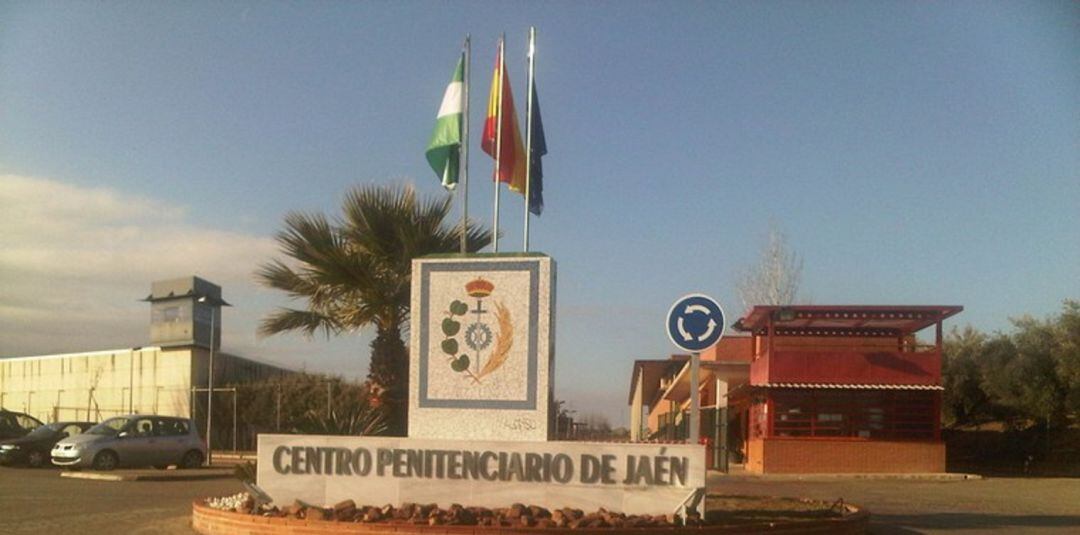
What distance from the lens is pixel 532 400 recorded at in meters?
11.8

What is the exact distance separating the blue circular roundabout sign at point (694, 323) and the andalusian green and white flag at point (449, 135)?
14.0 ft

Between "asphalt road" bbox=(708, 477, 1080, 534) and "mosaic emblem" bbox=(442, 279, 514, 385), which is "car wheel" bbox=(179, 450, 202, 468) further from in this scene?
"mosaic emblem" bbox=(442, 279, 514, 385)

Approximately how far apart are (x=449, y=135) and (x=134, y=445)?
14.9 meters

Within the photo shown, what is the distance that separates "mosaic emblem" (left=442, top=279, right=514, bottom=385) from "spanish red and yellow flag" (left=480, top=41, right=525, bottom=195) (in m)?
2.26

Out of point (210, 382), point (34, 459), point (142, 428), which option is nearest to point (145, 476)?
point (142, 428)

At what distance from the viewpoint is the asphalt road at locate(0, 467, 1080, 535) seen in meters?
13.3

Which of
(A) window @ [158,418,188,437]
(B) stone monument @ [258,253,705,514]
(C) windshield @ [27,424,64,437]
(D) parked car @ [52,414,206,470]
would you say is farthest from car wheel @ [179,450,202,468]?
(B) stone monument @ [258,253,705,514]

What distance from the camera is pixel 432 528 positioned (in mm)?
10109

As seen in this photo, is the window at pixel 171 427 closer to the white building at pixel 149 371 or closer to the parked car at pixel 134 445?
the parked car at pixel 134 445

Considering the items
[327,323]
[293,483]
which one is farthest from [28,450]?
[293,483]

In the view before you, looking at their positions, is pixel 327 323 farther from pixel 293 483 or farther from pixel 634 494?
pixel 634 494

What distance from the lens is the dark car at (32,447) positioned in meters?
26.4

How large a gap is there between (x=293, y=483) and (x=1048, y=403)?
1061 inches

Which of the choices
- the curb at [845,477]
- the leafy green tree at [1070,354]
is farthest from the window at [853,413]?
the leafy green tree at [1070,354]
